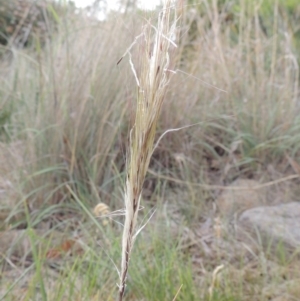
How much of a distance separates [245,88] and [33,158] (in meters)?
1.45

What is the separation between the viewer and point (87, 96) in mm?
3406

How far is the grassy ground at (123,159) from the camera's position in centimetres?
256

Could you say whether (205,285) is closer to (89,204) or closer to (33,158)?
(89,204)

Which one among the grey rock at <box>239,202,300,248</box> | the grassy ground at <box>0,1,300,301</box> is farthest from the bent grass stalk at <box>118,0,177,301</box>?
the grey rock at <box>239,202,300,248</box>

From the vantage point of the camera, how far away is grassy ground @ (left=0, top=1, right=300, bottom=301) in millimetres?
2559

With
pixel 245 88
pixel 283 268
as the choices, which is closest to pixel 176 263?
pixel 283 268

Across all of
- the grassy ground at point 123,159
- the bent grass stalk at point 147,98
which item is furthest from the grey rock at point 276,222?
the bent grass stalk at point 147,98

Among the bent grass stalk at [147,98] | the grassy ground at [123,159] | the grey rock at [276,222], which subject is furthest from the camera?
the grey rock at [276,222]

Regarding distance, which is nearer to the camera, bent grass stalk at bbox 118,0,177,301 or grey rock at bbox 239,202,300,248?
bent grass stalk at bbox 118,0,177,301

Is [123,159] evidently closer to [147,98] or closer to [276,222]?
[276,222]

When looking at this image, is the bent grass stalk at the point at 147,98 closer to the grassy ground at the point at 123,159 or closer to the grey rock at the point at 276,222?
the grassy ground at the point at 123,159

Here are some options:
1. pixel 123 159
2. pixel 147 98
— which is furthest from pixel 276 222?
pixel 147 98

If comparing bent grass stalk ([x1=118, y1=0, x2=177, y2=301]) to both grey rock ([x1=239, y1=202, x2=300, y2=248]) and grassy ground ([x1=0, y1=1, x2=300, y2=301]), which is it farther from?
grey rock ([x1=239, y1=202, x2=300, y2=248])

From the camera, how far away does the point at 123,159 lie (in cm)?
288
